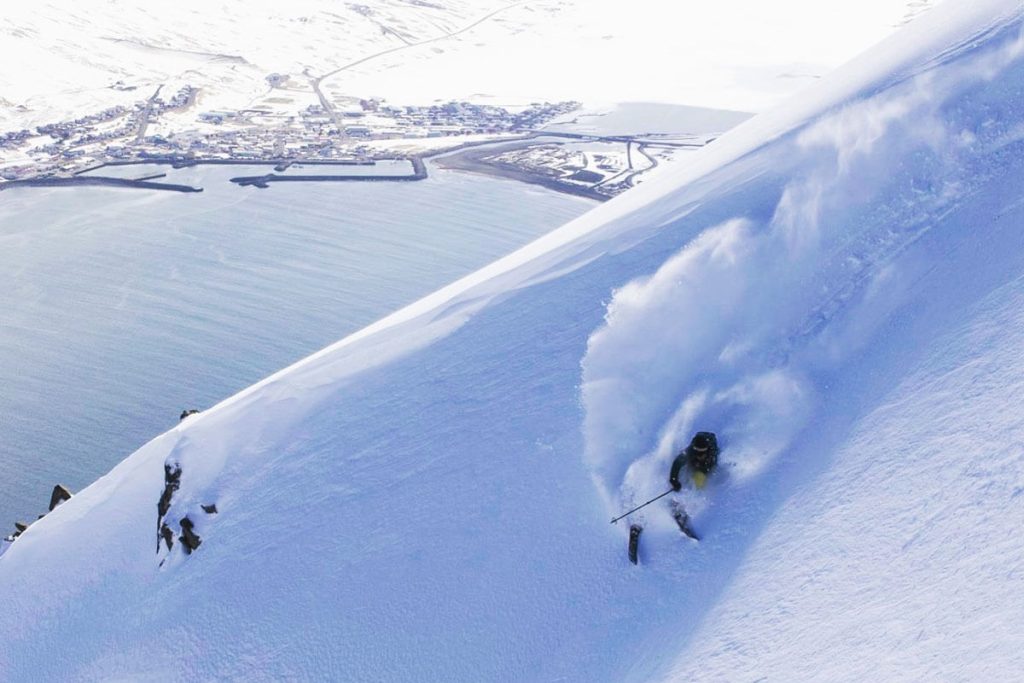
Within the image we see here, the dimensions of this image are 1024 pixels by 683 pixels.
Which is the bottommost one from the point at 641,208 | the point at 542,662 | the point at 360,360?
the point at 542,662

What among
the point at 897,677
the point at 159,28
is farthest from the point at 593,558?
the point at 159,28

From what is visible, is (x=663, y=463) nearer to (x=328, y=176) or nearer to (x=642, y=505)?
(x=642, y=505)

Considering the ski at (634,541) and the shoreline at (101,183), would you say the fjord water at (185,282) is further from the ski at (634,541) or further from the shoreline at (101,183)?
the ski at (634,541)

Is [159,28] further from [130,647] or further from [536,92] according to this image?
[130,647]

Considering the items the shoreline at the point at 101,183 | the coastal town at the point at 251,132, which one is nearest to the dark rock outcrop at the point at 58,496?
the shoreline at the point at 101,183

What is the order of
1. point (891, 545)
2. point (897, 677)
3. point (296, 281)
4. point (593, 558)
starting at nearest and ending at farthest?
point (897, 677), point (891, 545), point (593, 558), point (296, 281)

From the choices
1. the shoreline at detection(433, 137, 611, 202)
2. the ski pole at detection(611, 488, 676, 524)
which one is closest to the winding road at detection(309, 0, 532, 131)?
the shoreline at detection(433, 137, 611, 202)

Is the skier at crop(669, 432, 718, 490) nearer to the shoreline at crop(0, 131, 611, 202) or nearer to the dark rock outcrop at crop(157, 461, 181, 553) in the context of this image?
the dark rock outcrop at crop(157, 461, 181, 553)
